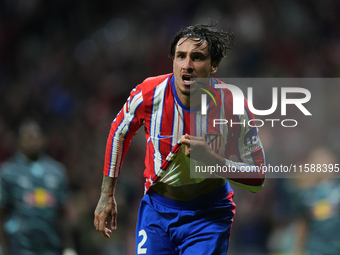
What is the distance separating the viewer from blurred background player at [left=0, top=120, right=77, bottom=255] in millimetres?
5023

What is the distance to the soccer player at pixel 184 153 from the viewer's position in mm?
2752

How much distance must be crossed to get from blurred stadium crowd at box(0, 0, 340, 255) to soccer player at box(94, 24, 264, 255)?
12.3 ft

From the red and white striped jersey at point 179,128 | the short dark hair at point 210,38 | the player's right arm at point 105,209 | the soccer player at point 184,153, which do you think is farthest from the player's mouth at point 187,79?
the player's right arm at point 105,209

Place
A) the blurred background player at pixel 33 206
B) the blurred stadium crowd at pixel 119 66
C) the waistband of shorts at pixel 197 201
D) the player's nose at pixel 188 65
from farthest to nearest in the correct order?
1. the blurred stadium crowd at pixel 119 66
2. the blurred background player at pixel 33 206
3. the waistband of shorts at pixel 197 201
4. the player's nose at pixel 188 65

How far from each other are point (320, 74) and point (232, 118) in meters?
Result: 5.73

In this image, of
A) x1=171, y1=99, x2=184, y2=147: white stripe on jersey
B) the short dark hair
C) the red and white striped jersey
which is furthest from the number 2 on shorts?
the short dark hair

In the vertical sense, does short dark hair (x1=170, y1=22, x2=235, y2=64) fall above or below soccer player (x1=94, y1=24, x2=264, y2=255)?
above

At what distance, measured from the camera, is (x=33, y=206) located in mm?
5082

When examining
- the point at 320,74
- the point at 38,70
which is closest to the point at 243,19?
the point at 320,74

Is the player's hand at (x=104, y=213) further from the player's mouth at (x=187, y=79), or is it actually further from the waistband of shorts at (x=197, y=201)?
the player's mouth at (x=187, y=79)

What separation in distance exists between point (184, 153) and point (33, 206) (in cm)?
296

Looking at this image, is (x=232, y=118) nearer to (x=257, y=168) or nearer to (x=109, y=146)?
(x=257, y=168)

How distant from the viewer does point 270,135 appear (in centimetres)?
694

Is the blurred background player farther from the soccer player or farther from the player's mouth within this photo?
the player's mouth
